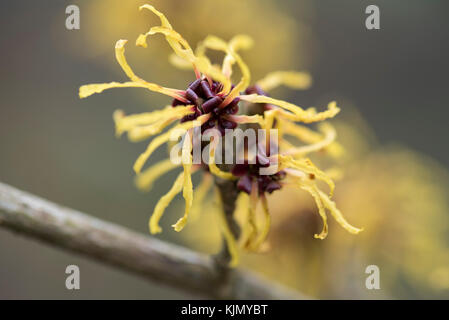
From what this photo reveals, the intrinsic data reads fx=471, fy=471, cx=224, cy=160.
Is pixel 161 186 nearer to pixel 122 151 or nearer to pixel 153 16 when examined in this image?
pixel 122 151

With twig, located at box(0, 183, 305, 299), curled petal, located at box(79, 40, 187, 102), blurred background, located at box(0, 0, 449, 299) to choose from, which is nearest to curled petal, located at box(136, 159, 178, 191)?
twig, located at box(0, 183, 305, 299)

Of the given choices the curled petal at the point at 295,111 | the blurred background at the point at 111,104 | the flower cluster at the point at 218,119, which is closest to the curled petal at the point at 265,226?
the flower cluster at the point at 218,119

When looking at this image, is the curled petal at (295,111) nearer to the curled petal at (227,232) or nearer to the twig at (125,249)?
the curled petal at (227,232)

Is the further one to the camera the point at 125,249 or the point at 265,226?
the point at 125,249

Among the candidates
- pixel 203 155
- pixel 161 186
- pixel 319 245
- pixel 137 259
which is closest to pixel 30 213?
pixel 137 259

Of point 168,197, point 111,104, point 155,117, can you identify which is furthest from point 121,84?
point 111,104

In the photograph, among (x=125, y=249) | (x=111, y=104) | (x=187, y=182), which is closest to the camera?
(x=187, y=182)

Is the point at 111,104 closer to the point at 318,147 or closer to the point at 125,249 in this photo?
the point at 125,249

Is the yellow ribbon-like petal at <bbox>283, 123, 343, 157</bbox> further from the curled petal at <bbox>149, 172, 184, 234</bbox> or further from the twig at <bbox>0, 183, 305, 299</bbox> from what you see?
the twig at <bbox>0, 183, 305, 299</bbox>

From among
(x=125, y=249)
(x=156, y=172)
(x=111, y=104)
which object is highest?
(x=111, y=104)
